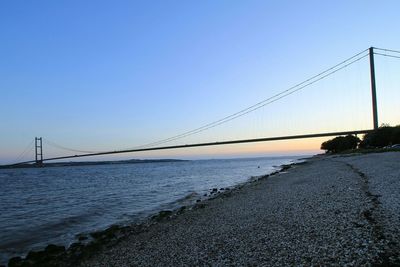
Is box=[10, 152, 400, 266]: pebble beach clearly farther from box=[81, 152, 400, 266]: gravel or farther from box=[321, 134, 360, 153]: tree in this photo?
box=[321, 134, 360, 153]: tree

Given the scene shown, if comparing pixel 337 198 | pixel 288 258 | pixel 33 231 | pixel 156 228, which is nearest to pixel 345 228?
pixel 288 258

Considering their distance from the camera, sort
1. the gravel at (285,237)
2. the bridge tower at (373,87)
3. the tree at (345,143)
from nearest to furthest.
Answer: the gravel at (285,237) < the bridge tower at (373,87) < the tree at (345,143)

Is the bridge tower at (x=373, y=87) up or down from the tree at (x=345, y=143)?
up

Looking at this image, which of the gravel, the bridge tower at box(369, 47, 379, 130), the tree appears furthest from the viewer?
the tree

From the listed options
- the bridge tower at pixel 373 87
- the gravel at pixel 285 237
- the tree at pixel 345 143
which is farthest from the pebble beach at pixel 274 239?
the tree at pixel 345 143

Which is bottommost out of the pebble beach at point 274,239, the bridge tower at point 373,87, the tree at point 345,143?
the pebble beach at point 274,239

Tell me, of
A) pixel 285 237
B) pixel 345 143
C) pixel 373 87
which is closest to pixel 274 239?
pixel 285 237

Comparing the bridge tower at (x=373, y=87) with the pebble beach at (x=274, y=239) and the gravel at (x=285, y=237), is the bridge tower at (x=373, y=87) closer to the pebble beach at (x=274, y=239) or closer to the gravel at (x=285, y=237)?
the pebble beach at (x=274, y=239)

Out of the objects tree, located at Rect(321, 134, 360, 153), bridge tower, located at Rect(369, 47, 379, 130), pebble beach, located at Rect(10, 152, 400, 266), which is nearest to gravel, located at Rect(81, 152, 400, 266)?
pebble beach, located at Rect(10, 152, 400, 266)

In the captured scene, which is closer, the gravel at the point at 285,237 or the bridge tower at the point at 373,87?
the gravel at the point at 285,237

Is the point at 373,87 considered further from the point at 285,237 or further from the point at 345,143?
the point at 285,237

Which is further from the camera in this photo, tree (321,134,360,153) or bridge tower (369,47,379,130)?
tree (321,134,360,153)

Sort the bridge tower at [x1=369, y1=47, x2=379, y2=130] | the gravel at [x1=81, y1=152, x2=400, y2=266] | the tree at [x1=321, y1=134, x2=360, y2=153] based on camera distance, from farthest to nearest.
→ the tree at [x1=321, y1=134, x2=360, y2=153], the bridge tower at [x1=369, y1=47, x2=379, y2=130], the gravel at [x1=81, y1=152, x2=400, y2=266]

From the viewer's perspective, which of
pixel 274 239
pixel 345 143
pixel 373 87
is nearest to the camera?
pixel 274 239
